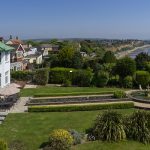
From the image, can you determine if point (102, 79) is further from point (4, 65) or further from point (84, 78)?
point (4, 65)

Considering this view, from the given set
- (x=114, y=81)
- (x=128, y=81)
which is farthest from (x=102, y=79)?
(x=128, y=81)

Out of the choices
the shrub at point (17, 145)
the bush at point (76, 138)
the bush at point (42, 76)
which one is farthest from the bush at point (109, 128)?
the bush at point (42, 76)

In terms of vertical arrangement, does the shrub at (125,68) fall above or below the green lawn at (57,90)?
above

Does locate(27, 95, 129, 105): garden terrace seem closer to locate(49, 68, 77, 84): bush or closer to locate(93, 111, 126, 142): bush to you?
locate(93, 111, 126, 142): bush

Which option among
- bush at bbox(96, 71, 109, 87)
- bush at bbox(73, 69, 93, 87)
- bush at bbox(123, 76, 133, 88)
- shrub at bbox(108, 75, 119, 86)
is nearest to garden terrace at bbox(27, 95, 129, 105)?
bush at bbox(96, 71, 109, 87)

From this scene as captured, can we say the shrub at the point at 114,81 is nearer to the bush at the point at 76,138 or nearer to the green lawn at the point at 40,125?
the green lawn at the point at 40,125

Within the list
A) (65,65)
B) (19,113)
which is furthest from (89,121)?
(65,65)
